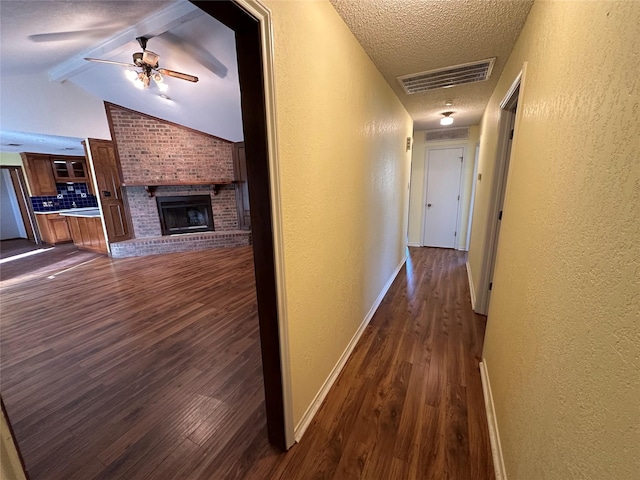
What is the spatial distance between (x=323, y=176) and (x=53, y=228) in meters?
7.56

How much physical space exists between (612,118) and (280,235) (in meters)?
1.05

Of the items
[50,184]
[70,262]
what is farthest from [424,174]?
[50,184]

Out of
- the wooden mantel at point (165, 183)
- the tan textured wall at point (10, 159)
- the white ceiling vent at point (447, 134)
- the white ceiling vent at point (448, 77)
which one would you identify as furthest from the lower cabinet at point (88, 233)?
the white ceiling vent at point (447, 134)

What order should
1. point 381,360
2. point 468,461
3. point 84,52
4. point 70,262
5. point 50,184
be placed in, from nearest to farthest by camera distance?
point 468,461 < point 381,360 < point 84,52 < point 70,262 < point 50,184

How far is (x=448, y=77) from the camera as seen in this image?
243 cm

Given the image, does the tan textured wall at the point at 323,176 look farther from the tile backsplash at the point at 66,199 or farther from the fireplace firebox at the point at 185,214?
the tile backsplash at the point at 66,199

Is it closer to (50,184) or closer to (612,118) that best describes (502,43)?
(612,118)

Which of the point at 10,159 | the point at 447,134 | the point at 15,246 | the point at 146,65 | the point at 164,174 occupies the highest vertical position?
the point at 146,65

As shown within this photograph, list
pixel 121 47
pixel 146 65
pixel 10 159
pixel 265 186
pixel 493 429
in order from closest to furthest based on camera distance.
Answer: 1. pixel 265 186
2. pixel 493 429
3. pixel 146 65
4. pixel 121 47
5. pixel 10 159

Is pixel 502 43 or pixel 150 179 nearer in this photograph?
pixel 502 43

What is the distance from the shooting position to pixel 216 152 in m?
5.52

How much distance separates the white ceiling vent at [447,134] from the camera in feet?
A: 15.5

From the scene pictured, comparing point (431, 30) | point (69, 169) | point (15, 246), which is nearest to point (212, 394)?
point (431, 30)

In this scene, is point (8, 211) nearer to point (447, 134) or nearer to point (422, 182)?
point (422, 182)
